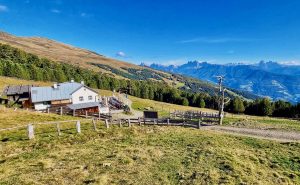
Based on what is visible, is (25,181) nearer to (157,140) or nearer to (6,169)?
(6,169)

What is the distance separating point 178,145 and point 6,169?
16.8m

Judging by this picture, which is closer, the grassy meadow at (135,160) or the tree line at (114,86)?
the grassy meadow at (135,160)

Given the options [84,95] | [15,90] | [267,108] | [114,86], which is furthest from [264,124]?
[114,86]

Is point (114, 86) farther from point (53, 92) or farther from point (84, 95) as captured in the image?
point (53, 92)

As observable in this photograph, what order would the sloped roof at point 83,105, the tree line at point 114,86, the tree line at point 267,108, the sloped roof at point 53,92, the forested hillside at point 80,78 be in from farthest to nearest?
the forested hillside at point 80,78 < the tree line at point 114,86 < the tree line at point 267,108 < the sloped roof at point 83,105 < the sloped roof at point 53,92

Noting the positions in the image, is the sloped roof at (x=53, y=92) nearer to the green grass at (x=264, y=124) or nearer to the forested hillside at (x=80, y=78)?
the green grass at (x=264, y=124)

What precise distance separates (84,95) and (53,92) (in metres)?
10.1

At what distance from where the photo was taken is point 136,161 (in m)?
22.0

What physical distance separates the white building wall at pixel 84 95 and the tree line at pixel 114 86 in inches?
2422

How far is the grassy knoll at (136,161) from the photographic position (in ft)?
61.0

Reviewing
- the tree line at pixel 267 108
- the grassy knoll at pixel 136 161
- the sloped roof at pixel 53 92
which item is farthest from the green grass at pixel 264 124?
the tree line at pixel 267 108

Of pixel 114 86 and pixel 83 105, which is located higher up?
pixel 114 86

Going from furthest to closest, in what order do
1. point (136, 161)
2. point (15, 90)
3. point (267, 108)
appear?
point (267, 108) < point (15, 90) < point (136, 161)

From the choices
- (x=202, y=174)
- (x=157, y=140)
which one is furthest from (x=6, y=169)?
(x=157, y=140)
